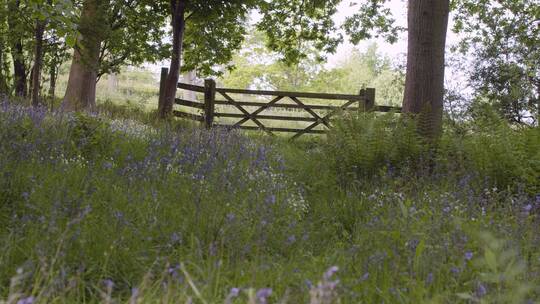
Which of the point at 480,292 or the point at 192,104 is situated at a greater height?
the point at 192,104

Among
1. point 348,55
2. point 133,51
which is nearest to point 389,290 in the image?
point 133,51

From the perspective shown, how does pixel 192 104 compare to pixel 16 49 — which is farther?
pixel 192 104

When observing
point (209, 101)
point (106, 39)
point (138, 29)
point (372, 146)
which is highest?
point (138, 29)

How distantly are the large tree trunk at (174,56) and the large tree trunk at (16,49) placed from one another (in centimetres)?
377

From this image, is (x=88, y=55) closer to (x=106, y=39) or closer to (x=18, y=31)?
(x=106, y=39)

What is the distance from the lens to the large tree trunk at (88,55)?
1292 centimetres

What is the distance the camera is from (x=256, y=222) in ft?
13.1

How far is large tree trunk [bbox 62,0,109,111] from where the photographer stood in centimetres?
1292

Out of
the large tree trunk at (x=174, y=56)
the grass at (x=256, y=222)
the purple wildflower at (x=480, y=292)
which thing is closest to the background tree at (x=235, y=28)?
the large tree trunk at (x=174, y=56)

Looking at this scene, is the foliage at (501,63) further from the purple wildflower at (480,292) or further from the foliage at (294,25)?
the purple wildflower at (480,292)

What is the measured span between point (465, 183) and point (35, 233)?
4.07 metres

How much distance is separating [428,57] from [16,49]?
1178 cm

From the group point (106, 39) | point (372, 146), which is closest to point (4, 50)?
point (106, 39)

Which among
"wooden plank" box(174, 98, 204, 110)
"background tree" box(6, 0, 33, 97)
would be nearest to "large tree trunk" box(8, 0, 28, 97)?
"background tree" box(6, 0, 33, 97)
